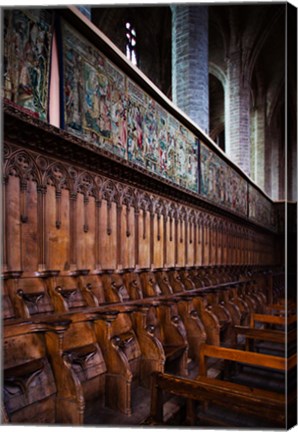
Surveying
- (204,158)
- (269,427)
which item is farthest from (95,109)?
(204,158)

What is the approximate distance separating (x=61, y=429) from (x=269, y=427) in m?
1.37

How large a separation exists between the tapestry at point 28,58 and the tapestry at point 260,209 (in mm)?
9475

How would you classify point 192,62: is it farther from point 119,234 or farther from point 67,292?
point 67,292

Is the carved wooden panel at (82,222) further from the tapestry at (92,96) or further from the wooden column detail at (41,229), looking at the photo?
the tapestry at (92,96)

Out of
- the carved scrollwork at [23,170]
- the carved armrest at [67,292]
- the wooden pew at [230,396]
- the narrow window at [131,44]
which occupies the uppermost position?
the narrow window at [131,44]

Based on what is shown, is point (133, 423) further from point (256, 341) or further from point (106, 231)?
point (256, 341)

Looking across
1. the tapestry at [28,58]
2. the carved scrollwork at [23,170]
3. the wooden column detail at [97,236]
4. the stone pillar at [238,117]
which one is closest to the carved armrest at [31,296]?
the carved scrollwork at [23,170]

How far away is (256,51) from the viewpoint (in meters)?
11.5

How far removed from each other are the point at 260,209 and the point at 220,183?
14.4 feet

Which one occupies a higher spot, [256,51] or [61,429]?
[256,51]

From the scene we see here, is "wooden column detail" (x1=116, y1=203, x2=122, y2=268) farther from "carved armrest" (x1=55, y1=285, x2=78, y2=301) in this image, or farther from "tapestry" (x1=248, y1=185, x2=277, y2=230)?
"tapestry" (x1=248, y1=185, x2=277, y2=230)

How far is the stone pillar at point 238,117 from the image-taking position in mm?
12898

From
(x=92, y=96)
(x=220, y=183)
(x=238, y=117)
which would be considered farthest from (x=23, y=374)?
(x=238, y=117)

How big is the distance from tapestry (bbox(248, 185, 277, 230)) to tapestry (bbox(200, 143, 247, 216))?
Answer: 0.89m
